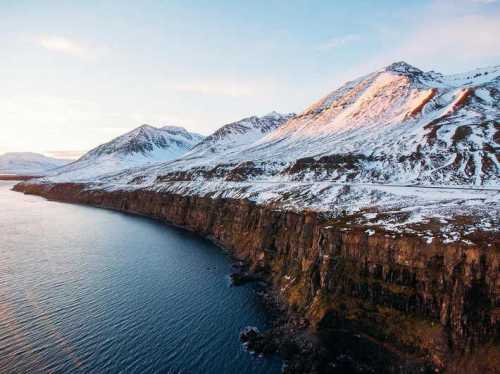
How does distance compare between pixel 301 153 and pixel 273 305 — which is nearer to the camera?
pixel 273 305

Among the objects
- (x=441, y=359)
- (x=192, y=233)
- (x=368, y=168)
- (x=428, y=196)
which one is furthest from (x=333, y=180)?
(x=441, y=359)

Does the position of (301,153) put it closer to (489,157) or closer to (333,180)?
(333,180)

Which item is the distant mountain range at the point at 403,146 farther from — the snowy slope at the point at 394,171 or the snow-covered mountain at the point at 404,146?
the snowy slope at the point at 394,171

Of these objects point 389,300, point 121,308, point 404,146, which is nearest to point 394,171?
point 404,146

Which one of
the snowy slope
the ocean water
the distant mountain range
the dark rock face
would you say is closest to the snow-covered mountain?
the distant mountain range

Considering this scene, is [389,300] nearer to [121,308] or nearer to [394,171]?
[121,308]

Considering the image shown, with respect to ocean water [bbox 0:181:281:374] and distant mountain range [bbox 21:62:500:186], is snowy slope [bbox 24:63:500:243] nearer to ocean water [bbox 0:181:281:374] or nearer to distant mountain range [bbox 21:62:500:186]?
distant mountain range [bbox 21:62:500:186]
